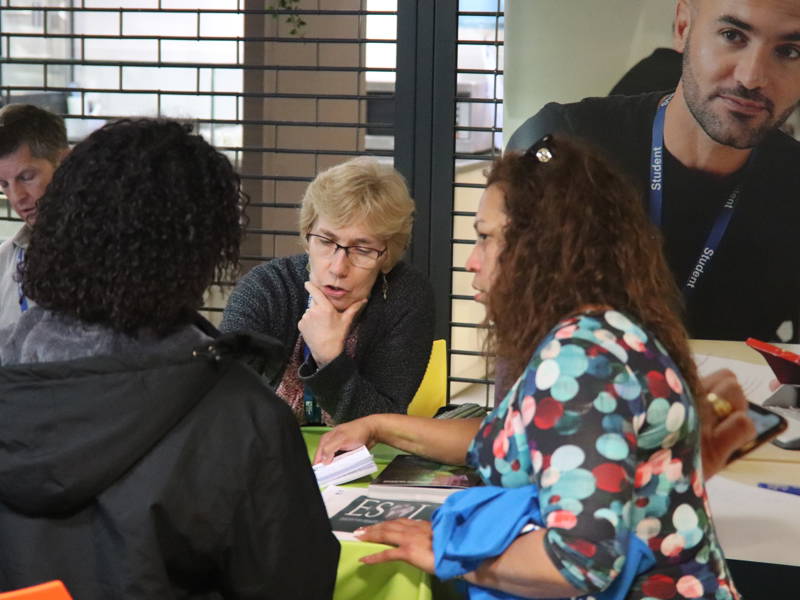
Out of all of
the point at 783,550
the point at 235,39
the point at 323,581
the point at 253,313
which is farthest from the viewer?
the point at 235,39

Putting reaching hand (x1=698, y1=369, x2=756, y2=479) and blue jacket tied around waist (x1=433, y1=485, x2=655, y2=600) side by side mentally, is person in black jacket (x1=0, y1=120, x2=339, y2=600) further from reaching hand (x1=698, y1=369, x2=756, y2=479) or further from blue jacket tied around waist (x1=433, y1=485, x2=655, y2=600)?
reaching hand (x1=698, y1=369, x2=756, y2=479)

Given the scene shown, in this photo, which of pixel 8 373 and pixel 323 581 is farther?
pixel 323 581

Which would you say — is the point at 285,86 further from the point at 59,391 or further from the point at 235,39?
the point at 59,391

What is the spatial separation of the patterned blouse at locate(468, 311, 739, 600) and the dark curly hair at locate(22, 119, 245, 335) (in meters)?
0.54

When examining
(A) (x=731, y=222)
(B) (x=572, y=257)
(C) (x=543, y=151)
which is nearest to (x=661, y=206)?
(A) (x=731, y=222)

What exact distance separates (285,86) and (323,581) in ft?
10.9

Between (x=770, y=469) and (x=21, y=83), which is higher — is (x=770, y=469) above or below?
below

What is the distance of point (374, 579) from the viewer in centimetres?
180

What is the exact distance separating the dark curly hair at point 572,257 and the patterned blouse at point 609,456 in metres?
0.07

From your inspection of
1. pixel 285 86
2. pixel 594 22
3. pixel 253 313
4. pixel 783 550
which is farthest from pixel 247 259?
pixel 783 550

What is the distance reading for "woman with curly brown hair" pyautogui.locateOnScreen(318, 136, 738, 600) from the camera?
1.40 meters

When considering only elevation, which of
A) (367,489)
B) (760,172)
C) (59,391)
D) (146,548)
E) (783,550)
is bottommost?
(783,550)

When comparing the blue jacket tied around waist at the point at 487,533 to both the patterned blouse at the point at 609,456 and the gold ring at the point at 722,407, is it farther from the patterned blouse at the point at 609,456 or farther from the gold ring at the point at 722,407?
the gold ring at the point at 722,407

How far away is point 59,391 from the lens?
1.23 meters
